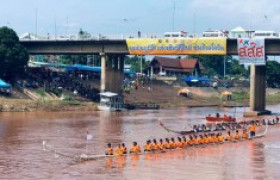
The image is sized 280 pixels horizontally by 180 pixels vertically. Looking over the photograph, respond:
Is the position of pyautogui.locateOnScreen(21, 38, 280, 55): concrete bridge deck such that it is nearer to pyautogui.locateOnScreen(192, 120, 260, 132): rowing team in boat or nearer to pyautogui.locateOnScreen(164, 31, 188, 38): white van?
pyautogui.locateOnScreen(164, 31, 188, 38): white van

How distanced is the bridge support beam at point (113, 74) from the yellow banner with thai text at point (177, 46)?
5.21 meters

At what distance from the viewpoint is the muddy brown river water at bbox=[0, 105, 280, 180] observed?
108 ft

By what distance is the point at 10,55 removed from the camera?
81.9 metres

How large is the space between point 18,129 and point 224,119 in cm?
2055

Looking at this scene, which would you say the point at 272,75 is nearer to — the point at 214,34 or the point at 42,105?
the point at 214,34

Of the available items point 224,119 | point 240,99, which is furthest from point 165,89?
point 224,119

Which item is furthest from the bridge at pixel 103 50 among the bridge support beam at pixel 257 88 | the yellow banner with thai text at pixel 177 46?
the bridge support beam at pixel 257 88

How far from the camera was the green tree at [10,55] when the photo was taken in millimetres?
81438

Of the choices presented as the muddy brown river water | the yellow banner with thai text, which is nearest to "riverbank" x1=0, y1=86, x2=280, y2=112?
the yellow banner with thai text

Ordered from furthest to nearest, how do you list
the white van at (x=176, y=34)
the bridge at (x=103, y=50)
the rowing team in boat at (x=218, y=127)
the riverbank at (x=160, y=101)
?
the bridge at (x=103, y=50) → the white van at (x=176, y=34) → the riverbank at (x=160, y=101) → the rowing team in boat at (x=218, y=127)

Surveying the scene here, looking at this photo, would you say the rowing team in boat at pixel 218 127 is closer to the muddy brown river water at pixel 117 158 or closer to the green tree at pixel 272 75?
the muddy brown river water at pixel 117 158

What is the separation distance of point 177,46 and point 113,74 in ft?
40.3

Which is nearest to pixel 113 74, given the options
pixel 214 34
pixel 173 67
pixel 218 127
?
pixel 214 34

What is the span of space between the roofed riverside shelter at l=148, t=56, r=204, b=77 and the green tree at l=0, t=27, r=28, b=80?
173ft
